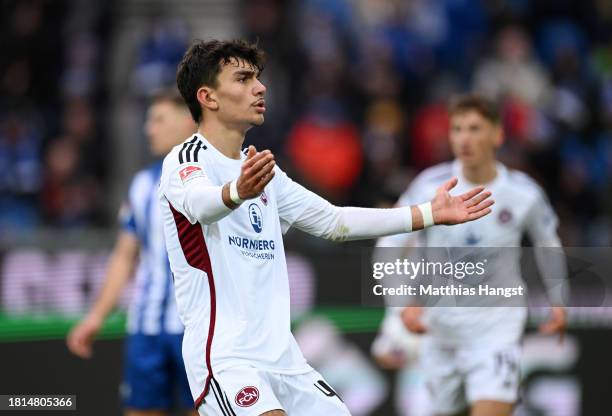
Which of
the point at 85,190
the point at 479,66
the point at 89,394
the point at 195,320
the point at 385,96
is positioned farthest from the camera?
the point at 479,66

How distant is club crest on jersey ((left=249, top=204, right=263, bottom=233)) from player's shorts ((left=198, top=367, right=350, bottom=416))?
2.06 feet

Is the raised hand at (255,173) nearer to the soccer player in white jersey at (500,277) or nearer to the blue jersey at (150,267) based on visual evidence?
the soccer player in white jersey at (500,277)

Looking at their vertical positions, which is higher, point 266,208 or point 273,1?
point 273,1

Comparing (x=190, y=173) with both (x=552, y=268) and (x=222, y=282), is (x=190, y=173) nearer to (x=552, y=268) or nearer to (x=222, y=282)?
(x=222, y=282)

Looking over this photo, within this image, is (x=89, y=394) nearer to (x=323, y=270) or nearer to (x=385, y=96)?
(x=323, y=270)

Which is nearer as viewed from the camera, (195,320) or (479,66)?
(195,320)

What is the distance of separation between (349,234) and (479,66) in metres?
9.37

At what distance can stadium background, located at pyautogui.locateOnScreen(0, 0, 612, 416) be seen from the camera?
38.1 feet

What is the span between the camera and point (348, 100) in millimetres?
13547

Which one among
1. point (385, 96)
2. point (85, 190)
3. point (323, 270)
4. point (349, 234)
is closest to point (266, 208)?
point (349, 234)

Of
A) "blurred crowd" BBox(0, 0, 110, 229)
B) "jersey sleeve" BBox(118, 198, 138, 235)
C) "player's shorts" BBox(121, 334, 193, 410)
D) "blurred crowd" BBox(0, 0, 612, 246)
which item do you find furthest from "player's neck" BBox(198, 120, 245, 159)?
"blurred crowd" BBox(0, 0, 110, 229)

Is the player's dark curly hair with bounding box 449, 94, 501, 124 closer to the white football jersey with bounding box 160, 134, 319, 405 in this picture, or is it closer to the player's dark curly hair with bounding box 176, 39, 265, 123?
the player's dark curly hair with bounding box 176, 39, 265, 123

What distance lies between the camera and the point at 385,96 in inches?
534

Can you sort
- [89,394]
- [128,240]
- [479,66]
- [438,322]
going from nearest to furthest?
[438,322] < [128,240] < [89,394] < [479,66]
